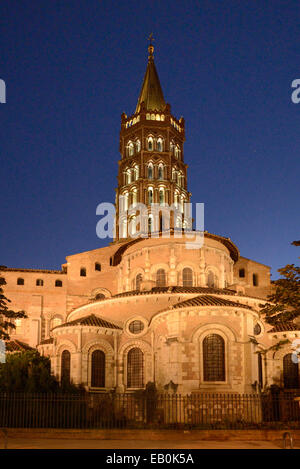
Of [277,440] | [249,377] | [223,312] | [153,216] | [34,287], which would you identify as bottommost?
[277,440]

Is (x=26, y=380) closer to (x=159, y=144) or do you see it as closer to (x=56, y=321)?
(x=56, y=321)

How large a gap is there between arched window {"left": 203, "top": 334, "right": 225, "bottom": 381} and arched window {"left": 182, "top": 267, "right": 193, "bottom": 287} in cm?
893

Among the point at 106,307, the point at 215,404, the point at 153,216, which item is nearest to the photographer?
the point at 215,404

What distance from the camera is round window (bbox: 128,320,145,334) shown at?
36375 mm

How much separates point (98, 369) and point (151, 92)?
50.6 metres

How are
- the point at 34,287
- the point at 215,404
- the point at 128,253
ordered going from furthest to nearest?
the point at 34,287
the point at 128,253
the point at 215,404

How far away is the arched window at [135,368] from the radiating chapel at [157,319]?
0.24 ft

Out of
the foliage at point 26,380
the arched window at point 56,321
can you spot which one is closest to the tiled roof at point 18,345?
the arched window at point 56,321

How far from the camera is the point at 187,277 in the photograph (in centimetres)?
4031

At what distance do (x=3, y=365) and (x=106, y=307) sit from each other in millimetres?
8346

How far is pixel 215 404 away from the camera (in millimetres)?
29094

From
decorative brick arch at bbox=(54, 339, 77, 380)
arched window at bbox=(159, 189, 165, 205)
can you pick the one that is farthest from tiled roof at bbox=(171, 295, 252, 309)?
arched window at bbox=(159, 189, 165, 205)
